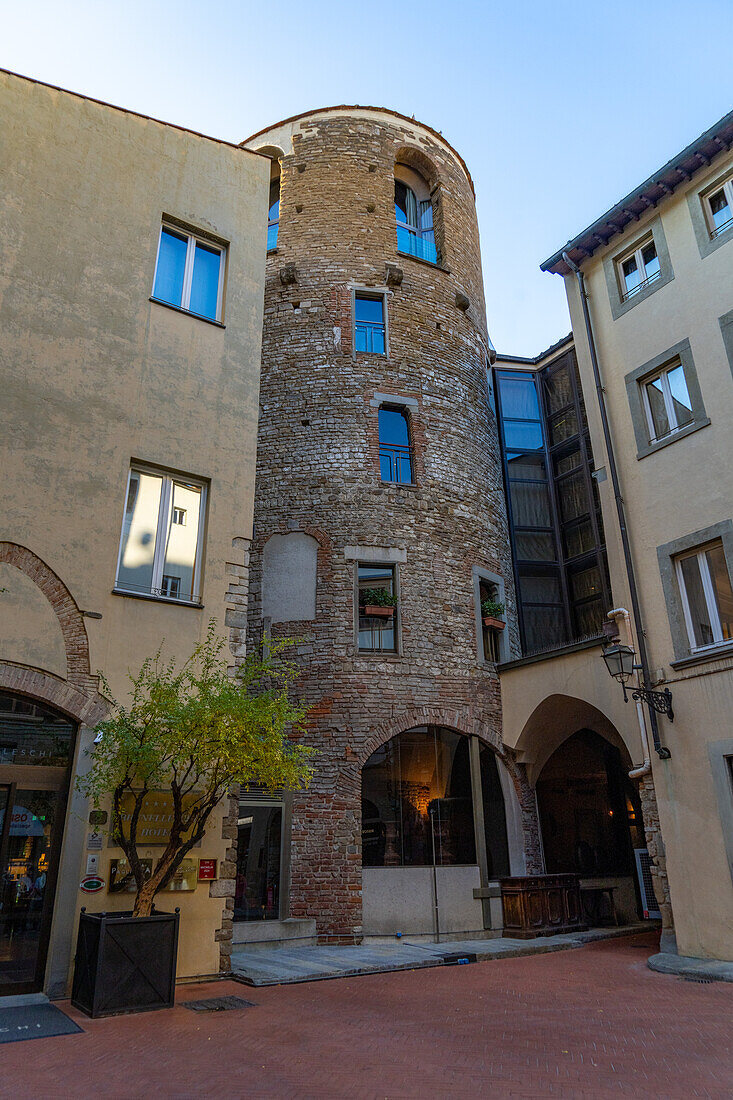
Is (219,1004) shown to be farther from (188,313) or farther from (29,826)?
(188,313)

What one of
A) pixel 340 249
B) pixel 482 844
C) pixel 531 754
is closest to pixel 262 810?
pixel 482 844

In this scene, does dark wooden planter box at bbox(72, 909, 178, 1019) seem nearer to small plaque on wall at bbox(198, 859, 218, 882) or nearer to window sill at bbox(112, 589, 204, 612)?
small plaque on wall at bbox(198, 859, 218, 882)

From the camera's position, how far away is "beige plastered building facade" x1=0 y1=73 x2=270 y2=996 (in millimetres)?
8227

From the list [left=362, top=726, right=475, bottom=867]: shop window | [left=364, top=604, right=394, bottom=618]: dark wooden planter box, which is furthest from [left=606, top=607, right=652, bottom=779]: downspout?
[left=364, top=604, right=394, bottom=618]: dark wooden planter box

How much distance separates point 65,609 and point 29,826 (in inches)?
90.3

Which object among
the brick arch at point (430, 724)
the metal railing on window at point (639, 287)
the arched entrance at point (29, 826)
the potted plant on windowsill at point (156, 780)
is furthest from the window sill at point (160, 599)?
the metal railing on window at point (639, 287)

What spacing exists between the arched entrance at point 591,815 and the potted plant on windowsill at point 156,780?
8659mm

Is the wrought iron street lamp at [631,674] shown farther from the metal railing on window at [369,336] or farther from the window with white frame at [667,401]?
the metal railing on window at [369,336]

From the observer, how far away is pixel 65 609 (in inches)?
331

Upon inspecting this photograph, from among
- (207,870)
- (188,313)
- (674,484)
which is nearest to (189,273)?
(188,313)

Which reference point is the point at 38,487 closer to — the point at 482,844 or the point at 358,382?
the point at 358,382

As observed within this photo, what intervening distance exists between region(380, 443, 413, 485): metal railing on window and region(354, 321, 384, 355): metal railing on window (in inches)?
89.5

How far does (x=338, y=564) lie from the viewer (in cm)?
1411

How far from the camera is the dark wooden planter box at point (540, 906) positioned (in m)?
12.4
